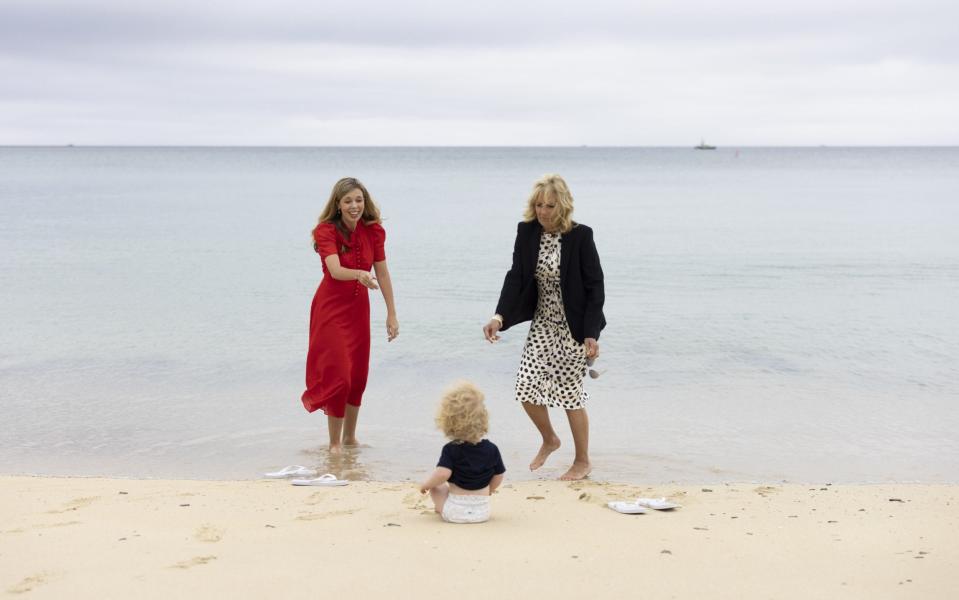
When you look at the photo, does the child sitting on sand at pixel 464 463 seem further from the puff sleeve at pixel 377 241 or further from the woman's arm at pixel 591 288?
the puff sleeve at pixel 377 241

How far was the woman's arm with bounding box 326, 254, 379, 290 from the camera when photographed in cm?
635

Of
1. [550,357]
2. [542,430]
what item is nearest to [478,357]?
[542,430]

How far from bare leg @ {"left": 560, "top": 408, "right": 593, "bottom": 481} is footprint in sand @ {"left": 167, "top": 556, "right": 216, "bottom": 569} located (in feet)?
8.87

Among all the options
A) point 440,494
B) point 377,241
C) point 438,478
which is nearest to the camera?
point 438,478

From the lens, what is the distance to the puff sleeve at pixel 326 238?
6.56m

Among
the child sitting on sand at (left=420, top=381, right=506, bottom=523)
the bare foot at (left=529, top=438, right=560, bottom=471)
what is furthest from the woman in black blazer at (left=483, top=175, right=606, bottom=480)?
the child sitting on sand at (left=420, top=381, right=506, bottom=523)

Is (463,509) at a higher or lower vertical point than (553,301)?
lower

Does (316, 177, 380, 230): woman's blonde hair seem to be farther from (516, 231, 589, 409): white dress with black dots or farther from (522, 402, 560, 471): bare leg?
(522, 402, 560, 471): bare leg

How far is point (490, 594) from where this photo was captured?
3949mm

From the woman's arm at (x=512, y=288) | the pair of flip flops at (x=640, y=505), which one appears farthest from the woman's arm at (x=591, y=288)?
the pair of flip flops at (x=640, y=505)

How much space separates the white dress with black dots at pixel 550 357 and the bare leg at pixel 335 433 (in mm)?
1492

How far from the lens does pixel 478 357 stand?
10648 millimetres

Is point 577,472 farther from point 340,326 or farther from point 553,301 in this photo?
point 340,326

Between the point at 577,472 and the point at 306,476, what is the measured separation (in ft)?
A: 5.81
